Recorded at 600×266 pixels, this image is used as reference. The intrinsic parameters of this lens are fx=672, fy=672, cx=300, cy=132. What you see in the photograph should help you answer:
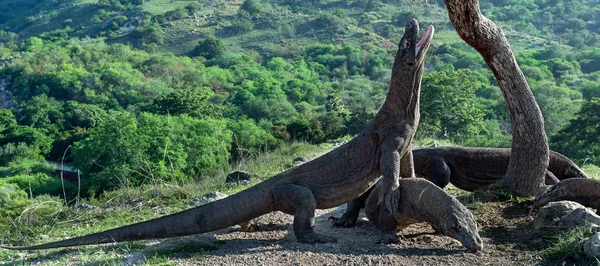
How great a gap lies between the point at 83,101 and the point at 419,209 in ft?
238

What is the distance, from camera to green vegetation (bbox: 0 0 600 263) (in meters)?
30.5

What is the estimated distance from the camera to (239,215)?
7926mm

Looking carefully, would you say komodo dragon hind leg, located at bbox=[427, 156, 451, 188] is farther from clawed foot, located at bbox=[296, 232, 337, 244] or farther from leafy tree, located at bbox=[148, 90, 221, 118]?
leafy tree, located at bbox=[148, 90, 221, 118]

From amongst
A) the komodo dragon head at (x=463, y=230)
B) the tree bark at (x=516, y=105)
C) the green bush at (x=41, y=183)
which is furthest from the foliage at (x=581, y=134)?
the green bush at (x=41, y=183)

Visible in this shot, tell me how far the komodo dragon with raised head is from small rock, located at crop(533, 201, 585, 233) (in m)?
0.88

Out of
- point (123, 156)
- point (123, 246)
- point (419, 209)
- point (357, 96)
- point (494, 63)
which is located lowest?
point (357, 96)

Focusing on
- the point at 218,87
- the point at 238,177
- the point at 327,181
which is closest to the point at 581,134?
the point at 238,177

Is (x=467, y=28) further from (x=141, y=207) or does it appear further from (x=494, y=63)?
(x=141, y=207)

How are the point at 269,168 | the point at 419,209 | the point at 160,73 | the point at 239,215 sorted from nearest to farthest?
the point at 419,209, the point at 239,215, the point at 269,168, the point at 160,73

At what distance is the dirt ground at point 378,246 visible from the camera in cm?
667


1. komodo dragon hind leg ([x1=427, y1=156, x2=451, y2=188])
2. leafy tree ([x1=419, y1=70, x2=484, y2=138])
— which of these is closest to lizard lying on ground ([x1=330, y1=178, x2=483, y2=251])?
komodo dragon hind leg ([x1=427, y1=156, x2=451, y2=188])

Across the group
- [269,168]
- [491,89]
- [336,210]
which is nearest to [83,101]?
[491,89]

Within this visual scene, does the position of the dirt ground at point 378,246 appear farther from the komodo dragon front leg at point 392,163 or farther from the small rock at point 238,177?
the small rock at point 238,177

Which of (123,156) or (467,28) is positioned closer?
(467,28)
